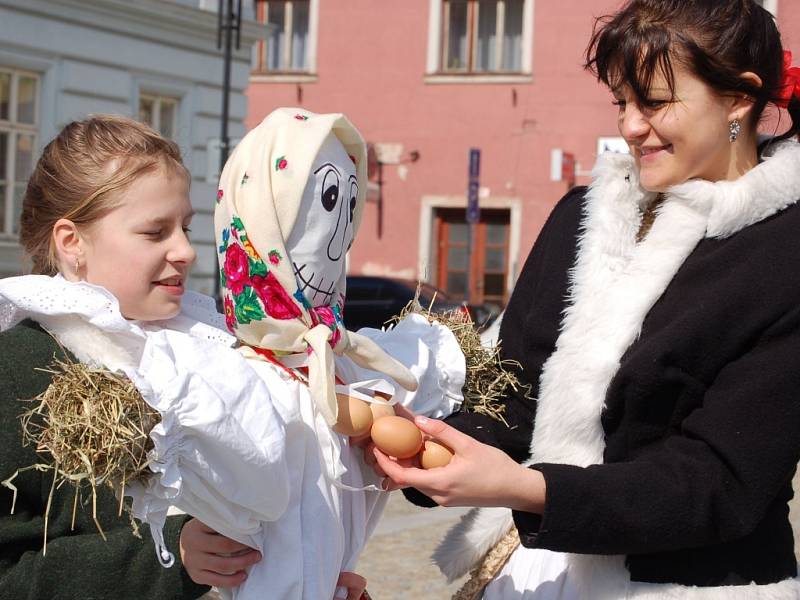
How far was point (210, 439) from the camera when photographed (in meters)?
1.72

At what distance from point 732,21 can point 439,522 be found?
4.66 meters

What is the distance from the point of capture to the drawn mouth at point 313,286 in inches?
76.6

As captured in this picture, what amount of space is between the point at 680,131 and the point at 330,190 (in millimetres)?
632

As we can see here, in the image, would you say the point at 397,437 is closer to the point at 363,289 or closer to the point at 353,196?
the point at 353,196

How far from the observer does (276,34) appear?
2294 cm

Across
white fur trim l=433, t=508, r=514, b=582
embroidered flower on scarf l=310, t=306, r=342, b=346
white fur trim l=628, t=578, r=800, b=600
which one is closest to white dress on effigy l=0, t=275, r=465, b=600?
embroidered flower on scarf l=310, t=306, r=342, b=346

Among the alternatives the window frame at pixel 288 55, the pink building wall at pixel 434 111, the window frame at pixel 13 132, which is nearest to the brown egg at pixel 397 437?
the window frame at pixel 13 132

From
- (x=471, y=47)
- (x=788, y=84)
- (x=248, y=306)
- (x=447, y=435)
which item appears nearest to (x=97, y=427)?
(x=248, y=306)

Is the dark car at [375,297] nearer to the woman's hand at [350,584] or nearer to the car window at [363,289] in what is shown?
the car window at [363,289]

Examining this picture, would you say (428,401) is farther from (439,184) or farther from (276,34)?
(276,34)

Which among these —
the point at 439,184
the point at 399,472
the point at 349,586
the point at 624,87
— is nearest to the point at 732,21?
the point at 624,87

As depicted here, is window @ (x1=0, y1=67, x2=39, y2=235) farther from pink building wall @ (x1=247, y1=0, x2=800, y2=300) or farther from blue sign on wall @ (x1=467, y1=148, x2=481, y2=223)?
pink building wall @ (x1=247, y1=0, x2=800, y2=300)

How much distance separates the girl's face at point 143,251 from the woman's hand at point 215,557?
0.44 meters

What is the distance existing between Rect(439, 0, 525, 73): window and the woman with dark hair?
19999mm
